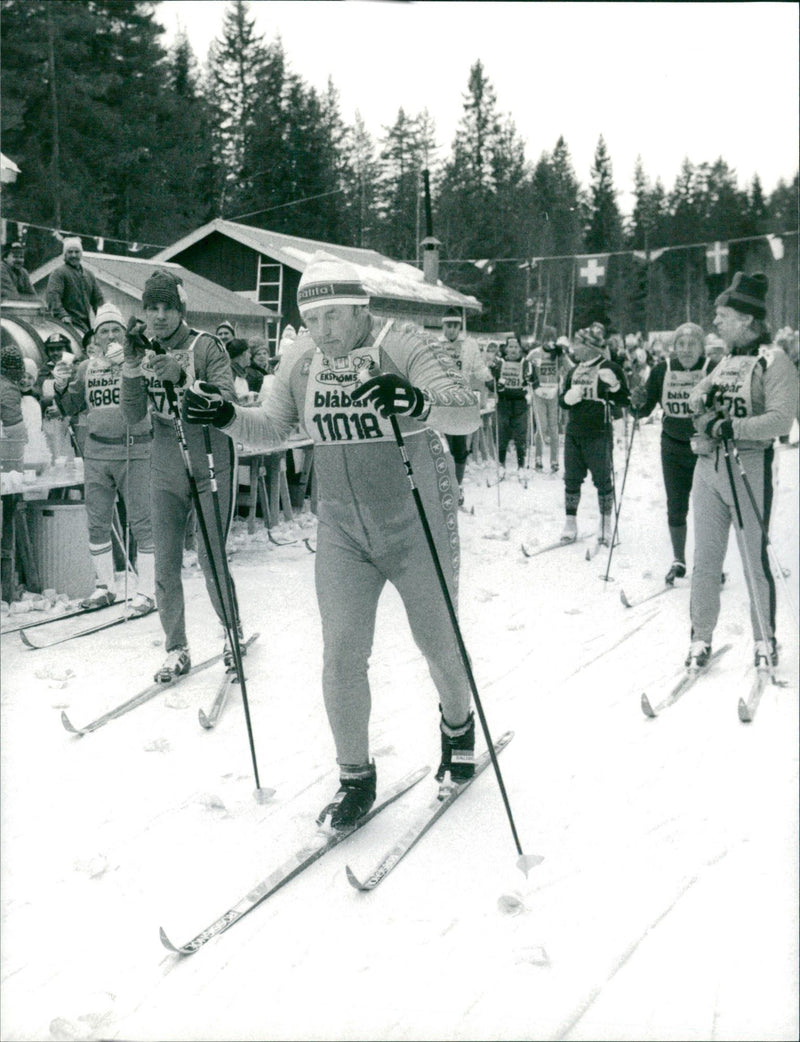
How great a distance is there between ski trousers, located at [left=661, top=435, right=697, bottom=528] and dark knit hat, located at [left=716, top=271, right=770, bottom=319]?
2063 millimetres

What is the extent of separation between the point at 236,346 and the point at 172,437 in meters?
1.29

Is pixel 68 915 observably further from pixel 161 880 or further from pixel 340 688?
pixel 340 688

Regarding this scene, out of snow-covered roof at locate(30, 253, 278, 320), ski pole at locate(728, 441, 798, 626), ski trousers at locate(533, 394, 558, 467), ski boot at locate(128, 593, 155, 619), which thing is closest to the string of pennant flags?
ski pole at locate(728, 441, 798, 626)

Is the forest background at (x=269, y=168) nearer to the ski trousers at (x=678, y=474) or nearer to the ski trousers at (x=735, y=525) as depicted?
the ski trousers at (x=735, y=525)

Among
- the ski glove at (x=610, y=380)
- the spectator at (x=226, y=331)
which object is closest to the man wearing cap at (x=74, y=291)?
the spectator at (x=226, y=331)

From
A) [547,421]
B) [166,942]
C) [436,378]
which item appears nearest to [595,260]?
[436,378]

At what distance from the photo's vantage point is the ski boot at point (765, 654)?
4570 mm

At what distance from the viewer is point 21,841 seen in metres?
3.13

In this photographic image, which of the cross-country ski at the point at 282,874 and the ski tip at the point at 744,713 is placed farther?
the ski tip at the point at 744,713

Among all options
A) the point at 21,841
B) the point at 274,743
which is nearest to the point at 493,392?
the point at 274,743

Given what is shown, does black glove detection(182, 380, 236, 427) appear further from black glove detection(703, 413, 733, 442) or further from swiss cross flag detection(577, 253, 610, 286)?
swiss cross flag detection(577, 253, 610, 286)

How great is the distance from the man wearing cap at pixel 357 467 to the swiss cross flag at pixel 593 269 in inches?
92.1

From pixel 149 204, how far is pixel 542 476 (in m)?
8.44

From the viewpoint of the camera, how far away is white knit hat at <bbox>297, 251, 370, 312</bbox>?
293 centimetres
